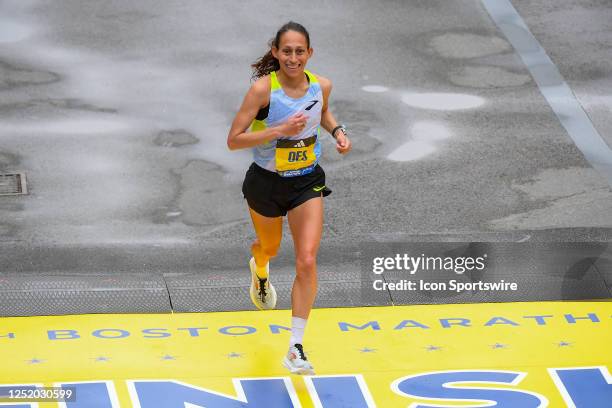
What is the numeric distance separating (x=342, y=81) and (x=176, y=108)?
178cm

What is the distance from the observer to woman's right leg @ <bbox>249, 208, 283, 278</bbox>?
8.22 m

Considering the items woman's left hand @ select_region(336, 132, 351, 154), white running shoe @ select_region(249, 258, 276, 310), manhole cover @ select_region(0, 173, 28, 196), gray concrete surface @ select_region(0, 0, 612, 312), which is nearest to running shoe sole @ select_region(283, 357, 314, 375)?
white running shoe @ select_region(249, 258, 276, 310)

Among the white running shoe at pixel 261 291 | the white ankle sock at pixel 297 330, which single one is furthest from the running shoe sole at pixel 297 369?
the white running shoe at pixel 261 291

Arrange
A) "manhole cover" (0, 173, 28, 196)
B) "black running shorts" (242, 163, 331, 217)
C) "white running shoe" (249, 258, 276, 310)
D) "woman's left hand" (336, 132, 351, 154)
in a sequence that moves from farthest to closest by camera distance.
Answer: "manhole cover" (0, 173, 28, 196)
"white running shoe" (249, 258, 276, 310)
"black running shorts" (242, 163, 331, 217)
"woman's left hand" (336, 132, 351, 154)

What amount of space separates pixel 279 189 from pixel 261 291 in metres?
1.11

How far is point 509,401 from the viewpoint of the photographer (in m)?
7.79

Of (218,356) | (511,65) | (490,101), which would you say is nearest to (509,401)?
(218,356)

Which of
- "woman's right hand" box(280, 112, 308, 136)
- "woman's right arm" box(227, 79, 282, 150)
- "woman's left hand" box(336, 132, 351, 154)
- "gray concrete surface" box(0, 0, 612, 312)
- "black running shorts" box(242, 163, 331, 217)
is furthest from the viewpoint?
"gray concrete surface" box(0, 0, 612, 312)

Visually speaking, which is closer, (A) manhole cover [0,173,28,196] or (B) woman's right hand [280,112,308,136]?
(B) woman's right hand [280,112,308,136]

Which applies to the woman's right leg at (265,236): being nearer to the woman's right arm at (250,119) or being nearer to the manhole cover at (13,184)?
the woman's right arm at (250,119)

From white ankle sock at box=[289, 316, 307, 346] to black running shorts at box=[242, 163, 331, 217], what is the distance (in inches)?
27.8

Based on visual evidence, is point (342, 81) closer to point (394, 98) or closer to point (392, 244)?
point (394, 98)

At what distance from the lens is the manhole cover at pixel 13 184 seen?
10.8 metres

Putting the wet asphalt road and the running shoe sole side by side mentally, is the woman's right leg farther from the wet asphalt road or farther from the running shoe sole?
the wet asphalt road
